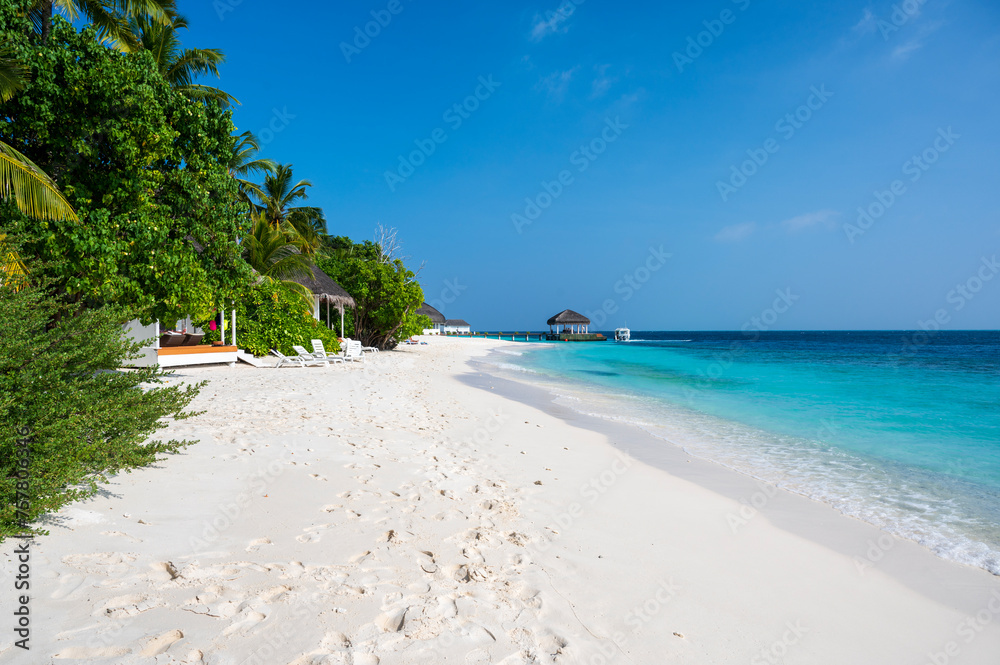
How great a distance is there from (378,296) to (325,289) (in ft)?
13.3

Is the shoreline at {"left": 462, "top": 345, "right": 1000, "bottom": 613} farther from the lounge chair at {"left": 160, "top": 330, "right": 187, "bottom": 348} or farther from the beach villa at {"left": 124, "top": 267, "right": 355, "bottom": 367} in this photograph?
the lounge chair at {"left": 160, "top": 330, "right": 187, "bottom": 348}

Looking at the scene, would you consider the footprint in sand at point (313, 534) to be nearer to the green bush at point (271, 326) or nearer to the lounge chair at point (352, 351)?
the lounge chair at point (352, 351)

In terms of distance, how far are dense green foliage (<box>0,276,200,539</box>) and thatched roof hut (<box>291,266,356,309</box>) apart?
15671mm

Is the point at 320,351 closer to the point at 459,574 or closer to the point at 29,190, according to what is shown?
the point at 29,190

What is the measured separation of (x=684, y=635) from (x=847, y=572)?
5.71 ft

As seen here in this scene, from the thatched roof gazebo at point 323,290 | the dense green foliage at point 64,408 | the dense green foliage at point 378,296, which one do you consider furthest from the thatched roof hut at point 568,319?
the dense green foliage at point 64,408

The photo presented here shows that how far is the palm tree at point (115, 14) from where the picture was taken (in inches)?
392

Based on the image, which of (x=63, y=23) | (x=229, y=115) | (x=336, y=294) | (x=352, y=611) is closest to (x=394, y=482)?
(x=352, y=611)

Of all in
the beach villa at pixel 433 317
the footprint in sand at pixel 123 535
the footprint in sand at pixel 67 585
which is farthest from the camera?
the beach villa at pixel 433 317

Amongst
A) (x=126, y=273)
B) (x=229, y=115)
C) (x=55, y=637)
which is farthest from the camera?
(x=229, y=115)

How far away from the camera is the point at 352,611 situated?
2.31m

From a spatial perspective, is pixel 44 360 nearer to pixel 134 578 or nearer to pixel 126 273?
pixel 134 578

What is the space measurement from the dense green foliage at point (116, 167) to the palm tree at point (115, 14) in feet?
13.3

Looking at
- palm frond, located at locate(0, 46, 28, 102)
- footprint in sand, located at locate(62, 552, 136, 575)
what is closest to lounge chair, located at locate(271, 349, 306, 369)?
palm frond, located at locate(0, 46, 28, 102)
